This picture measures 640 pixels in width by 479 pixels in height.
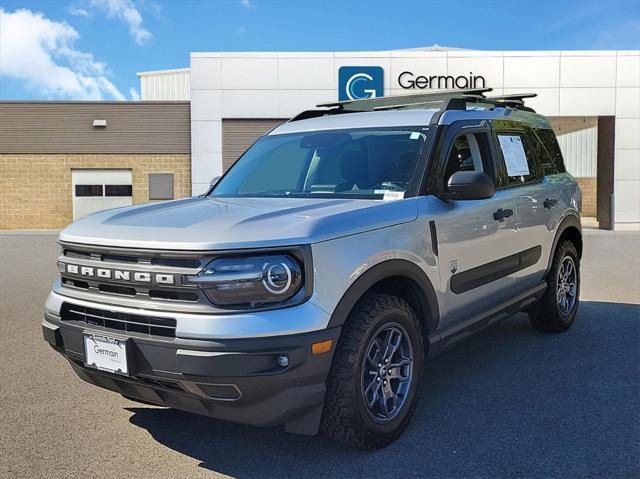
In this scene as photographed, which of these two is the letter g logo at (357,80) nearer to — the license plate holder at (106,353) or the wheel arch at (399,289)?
the wheel arch at (399,289)

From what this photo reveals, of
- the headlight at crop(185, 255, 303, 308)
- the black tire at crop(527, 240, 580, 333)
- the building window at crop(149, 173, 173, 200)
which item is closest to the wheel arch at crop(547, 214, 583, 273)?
the black tire at crop(527, 240, 580, 333)

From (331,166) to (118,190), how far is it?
19.6 metres

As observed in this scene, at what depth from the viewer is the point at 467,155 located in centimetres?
438

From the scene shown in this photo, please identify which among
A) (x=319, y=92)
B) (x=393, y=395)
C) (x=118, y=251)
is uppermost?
(x=319, y=92)

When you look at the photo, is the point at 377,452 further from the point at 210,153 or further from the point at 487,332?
the point at 210,153

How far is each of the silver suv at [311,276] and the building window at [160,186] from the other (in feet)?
58.9

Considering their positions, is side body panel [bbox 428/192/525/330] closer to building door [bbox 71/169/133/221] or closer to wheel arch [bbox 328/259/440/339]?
wheel arch [bbox 328/259/440/339]

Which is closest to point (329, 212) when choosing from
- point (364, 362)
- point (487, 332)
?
point (364, 362)

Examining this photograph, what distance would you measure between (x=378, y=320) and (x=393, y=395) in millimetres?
555

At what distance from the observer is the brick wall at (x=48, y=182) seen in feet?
73.0

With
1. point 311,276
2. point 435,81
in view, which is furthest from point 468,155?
point 435,81

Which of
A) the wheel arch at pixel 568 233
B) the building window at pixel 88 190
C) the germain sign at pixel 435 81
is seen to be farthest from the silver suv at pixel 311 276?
the building window at pixel 88 190

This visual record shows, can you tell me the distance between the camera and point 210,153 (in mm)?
21391

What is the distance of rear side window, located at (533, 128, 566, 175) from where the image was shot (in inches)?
219
